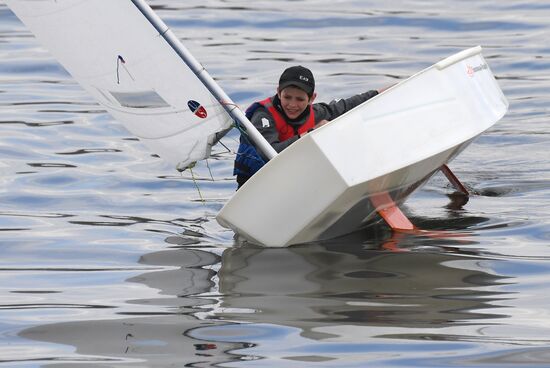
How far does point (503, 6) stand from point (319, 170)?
32.2 ft

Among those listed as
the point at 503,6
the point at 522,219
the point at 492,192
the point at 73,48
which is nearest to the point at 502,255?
the point at 522,219

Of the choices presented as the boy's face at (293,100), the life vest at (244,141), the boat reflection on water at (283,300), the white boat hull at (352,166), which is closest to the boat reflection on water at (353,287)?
the boat reflection on water at (283,300)

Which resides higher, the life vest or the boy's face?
the boy's face

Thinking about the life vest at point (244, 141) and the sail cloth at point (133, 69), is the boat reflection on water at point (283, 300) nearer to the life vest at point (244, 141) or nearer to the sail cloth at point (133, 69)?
the life vest at point (244, 141)

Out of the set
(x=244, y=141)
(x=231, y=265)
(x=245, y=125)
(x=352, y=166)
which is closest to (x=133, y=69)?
(x=245, y=125)

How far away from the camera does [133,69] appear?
6.59 meters

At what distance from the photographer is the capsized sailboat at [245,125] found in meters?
6.27

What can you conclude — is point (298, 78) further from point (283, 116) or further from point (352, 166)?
point (352, 166)

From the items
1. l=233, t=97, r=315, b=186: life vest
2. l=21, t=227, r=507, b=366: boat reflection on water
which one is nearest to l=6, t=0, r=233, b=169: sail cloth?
l=233, t=97, r=315, b=186: life vest

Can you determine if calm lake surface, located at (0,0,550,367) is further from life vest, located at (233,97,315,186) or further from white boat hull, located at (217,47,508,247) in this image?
life vest, located at (233,97,315,186)

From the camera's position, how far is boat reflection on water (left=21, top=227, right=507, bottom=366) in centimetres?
524

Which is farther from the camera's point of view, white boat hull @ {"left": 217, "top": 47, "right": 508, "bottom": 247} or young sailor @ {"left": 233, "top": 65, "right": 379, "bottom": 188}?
young sailor @ {"left": 233, "top": 65, "right": 379, "bottom": 188}

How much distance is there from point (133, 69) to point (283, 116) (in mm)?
957

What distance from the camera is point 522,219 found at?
7266 millimetres
